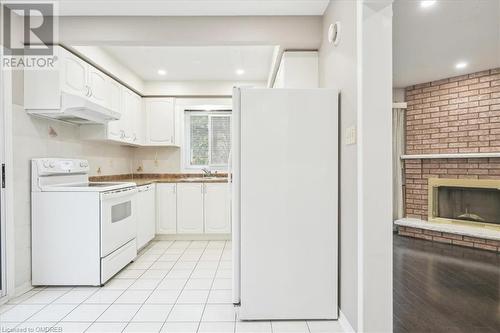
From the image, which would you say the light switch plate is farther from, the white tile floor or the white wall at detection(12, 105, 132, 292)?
the white wall at detection(12, 105, 132, 292)

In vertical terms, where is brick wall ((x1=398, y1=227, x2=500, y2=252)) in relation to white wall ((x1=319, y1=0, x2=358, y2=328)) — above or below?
below

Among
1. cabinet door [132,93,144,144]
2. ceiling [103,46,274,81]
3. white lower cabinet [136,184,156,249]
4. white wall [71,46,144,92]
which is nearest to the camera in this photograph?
white wall [71,46,144,92]

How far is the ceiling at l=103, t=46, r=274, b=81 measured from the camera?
3.57 metres

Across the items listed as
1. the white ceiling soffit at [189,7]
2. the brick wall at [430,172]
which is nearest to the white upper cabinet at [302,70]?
the white ceiling soffit at [189,7]

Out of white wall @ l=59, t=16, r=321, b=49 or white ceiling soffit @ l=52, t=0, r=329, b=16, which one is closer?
white ceiling soffit @ l=52, t=0, r=329, b=16

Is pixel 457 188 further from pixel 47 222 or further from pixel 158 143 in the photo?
pixel 47 222

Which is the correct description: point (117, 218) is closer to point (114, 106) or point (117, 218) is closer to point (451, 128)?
point (114, 106)

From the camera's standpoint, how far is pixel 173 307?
7.82ft

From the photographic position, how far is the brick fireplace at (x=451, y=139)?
13.4ft

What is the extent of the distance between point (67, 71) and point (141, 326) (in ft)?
7.80

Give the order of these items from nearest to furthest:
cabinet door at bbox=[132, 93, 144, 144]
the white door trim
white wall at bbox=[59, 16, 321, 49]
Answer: the white door trim < white wall at bbox=[59, 16, 321, 49] < cabinet door at bbox=[132, 93, 144, 144]

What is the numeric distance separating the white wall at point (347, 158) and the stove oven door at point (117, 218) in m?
2.11

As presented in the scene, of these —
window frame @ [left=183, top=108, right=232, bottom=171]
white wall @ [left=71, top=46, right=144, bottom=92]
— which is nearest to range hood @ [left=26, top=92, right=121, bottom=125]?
white wall @ [left=71, top=46, right=144, bottom=92]

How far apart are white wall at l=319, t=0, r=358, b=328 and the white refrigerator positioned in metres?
0.07
